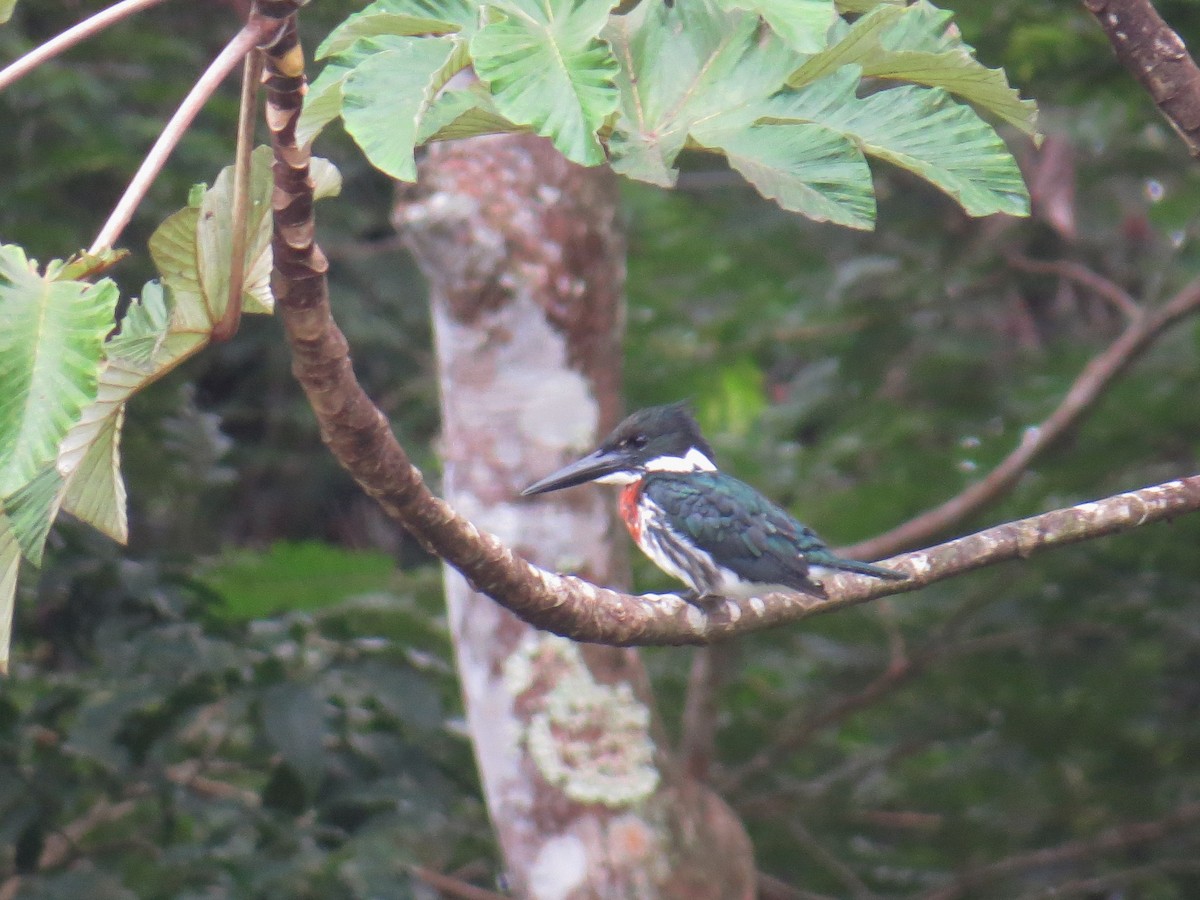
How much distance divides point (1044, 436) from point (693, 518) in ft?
3.24

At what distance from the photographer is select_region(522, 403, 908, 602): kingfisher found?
3.38 m

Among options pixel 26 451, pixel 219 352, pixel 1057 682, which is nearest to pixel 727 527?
pixel 1057 682

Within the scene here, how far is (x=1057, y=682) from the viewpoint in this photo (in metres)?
4.41

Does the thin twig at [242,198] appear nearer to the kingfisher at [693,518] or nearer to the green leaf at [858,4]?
the green leaf at [858,4]

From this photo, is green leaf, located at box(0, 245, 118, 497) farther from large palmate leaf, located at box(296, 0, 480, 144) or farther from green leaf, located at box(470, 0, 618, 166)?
green leaf, located at box(470, 0, 618, 166)

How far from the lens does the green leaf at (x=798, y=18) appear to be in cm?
124

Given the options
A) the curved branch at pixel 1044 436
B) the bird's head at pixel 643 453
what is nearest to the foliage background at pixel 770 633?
the curved branch at pixel 1044 436

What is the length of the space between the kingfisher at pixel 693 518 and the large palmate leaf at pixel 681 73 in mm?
1798

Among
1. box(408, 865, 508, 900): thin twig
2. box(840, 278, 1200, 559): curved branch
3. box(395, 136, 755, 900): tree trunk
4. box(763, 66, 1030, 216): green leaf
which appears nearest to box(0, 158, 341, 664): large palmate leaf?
box(763, 66, 1030, 216): green leaf

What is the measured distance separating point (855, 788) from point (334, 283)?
112 inches

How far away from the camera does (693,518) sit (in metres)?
3.64

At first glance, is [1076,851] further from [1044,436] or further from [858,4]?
[858,4]

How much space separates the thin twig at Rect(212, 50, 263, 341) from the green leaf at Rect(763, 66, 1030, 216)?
1.56 feet

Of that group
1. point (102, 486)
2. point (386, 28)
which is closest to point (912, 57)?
point (386, 28)
